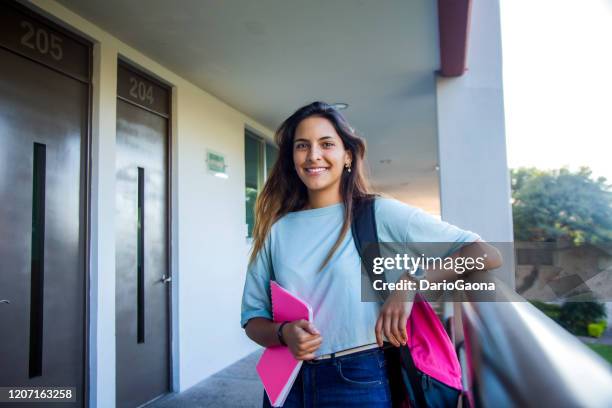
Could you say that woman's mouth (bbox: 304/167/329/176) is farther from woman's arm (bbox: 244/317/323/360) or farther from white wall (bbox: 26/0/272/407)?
white wall (bbox: 26/0/272/407)

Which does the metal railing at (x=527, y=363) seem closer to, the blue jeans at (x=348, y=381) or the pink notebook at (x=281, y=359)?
the blue jeans at (x=348, y=381)

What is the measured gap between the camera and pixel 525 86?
6086 mm

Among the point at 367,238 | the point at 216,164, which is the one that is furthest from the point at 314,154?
the point at 216,164

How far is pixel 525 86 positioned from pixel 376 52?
3.81 m

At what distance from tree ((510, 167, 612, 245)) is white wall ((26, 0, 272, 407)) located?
6.32 m

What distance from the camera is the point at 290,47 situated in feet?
10.5

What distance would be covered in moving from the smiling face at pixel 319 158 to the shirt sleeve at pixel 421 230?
0.18 metres

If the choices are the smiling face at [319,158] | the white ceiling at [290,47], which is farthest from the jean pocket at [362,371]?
the white ceiling at [290,47]

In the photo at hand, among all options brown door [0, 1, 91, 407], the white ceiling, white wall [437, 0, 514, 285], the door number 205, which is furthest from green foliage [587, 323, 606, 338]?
the door number 205

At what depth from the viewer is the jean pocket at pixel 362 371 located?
898 millimetres

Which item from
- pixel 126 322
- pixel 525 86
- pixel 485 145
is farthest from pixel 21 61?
pixel 525 86

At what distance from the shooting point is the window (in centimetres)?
503

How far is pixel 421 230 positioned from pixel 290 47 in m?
2.63

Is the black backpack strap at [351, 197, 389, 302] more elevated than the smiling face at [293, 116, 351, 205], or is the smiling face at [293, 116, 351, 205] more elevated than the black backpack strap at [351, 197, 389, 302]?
the smiling face at [293, 116, 351, 205]
